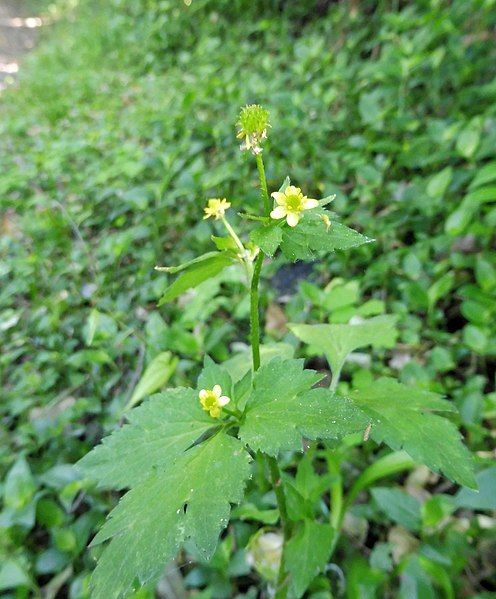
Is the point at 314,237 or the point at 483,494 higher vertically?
the point at 314,237

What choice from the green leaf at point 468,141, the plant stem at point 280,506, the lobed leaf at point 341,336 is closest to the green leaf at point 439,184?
the green leaf at point 468,141

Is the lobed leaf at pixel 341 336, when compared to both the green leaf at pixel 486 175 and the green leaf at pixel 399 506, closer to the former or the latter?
the green leaf at pixel 399 506

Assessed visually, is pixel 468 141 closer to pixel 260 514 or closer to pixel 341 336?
pixel 341 336

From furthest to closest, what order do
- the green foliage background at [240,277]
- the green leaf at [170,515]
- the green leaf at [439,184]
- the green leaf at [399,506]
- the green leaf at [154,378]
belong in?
the green leaf at [439,184] < the green leaf at [154,378] < the green foliage background at [240,277] < the green leaf at [399,506] < the green leaf at [170,515]

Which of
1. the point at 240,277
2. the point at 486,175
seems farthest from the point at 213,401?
the point at 486,175

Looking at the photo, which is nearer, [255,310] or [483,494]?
[255,310]

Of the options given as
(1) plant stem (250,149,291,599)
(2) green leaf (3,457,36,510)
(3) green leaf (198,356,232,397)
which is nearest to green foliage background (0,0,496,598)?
(2) green leaf (3,457,36,510)
